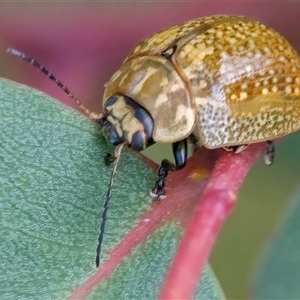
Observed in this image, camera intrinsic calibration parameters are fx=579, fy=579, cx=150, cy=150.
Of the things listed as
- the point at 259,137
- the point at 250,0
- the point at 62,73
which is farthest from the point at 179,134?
the point at 62,73

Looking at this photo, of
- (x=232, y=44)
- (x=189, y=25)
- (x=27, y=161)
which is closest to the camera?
(x=27, y=161)

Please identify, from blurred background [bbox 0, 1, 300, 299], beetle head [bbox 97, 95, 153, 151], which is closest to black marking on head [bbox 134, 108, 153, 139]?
beetle head [bbox 97, 95, 153, 151]

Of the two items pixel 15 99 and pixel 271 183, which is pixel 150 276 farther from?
pixel 271 183

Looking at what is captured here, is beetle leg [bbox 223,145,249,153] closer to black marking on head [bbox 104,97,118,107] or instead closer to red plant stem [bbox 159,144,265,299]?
red plant stem [bbox 159,144,265,299]

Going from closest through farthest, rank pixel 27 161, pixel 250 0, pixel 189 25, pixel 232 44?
1. pixel 27 161
2. pixel 232 44
3. pixel 189 25
4. pixel 250 0

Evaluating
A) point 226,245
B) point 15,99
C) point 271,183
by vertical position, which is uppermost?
point 15,99

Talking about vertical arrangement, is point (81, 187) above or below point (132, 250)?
Answer: above

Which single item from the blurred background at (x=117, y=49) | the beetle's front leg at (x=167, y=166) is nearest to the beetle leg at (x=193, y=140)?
the beetle's front leg at (x=167, y=166)

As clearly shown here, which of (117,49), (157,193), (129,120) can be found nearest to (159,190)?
(157,193)
